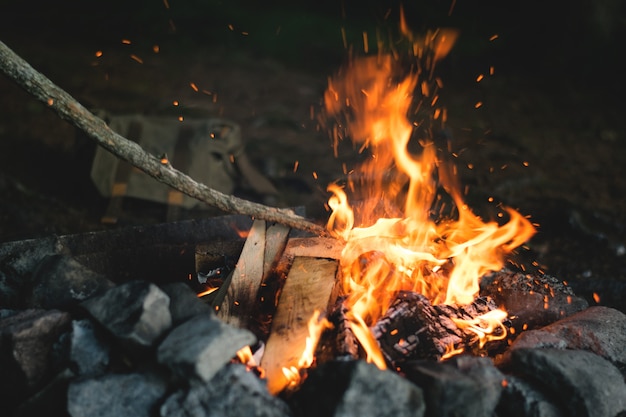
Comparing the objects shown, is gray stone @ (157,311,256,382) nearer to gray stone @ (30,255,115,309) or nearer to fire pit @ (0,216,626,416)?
fire pit @ (0,216,626,416)

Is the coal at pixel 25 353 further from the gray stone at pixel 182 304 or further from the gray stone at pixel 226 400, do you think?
A: the gray stone at pixel 226 400

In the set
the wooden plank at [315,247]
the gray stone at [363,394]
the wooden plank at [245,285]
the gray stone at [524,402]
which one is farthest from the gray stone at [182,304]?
the gray stone at [524,402]

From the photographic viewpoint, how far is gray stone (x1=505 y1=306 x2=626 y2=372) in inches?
98.4

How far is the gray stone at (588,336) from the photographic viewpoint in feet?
8.20

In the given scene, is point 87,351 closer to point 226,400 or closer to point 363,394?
point 226,400

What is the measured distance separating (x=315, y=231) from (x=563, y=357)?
1.40 meters

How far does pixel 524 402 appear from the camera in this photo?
2.15 m

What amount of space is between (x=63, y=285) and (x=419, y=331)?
A: 1.60 m

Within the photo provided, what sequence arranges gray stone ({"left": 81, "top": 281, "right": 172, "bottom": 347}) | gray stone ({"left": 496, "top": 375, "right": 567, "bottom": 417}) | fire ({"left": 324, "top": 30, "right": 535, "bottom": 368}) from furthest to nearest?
fire ({"left": 324, "top": 30, "right": 535, "bottom": 368}) → gray stone ({"left": 496, "top": 375, "right": 567, "bottom": 417}) → gray stone ({"left": 81, "top": 281, "right": 172, "bottom": 347})

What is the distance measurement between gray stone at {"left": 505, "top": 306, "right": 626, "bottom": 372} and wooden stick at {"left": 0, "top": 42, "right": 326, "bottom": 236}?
1.37 metres

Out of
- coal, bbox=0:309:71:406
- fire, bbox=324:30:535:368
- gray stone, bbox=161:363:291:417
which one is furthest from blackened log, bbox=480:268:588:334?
coal, bbox=0:309:71:406

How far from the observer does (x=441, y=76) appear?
27.7ft

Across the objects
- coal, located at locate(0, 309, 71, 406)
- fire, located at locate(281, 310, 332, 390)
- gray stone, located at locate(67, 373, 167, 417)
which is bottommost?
coal, located at locate(0, 309, 71, 406)

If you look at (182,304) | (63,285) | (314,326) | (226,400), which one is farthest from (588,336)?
(63,285)
